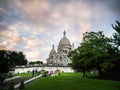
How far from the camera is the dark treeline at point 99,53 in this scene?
160ft

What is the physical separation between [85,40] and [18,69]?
4306cm

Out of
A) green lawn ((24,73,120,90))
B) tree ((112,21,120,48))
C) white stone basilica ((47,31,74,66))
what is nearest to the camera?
green lawn ((24,73,120,90))

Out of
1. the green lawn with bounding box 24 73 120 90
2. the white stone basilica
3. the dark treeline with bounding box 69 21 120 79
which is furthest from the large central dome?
the green lawn with bounding box 24 73 120 90

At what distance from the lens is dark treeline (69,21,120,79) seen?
4866 centimetres

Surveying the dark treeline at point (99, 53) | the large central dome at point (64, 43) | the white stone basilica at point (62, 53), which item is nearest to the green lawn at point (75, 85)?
the dark treeline at point (99, 53)

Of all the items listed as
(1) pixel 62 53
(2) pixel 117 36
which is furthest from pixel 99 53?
(1) pixel 62 53

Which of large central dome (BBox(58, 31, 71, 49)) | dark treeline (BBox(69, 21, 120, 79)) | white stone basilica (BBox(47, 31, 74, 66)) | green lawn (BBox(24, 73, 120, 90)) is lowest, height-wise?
green lawn (BBox(24, 73, 120, 90))

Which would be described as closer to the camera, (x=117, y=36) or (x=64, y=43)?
(x=117, y=36)

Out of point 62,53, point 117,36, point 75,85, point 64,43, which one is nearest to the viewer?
point 75,85

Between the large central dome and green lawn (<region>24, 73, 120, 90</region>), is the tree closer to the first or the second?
green lawn (<region>24, 73, 120, 90</region>)

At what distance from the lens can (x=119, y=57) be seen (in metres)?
48.2

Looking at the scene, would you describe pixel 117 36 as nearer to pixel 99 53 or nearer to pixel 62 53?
pixel 99 53

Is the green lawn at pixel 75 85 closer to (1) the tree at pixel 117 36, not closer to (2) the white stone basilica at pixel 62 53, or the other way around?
(1) the tree at pixel 117 36

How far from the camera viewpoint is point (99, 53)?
166 ft
